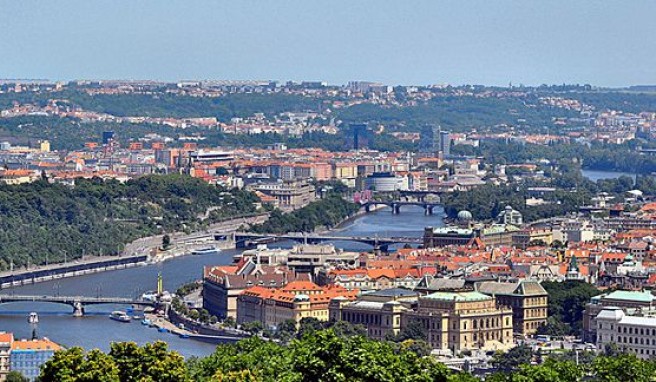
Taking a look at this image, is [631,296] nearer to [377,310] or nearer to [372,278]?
[377,310]

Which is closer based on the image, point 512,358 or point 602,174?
point 512,358

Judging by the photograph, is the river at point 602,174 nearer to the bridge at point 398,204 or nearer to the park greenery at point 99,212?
the bridge at point 398,204

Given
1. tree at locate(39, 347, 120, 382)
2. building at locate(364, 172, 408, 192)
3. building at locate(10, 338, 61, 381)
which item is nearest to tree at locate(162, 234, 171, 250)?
building at locate(10, 338, 61, 381)

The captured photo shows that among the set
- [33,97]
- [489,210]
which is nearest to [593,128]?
[33,97]

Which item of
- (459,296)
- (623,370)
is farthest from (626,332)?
(623,370)

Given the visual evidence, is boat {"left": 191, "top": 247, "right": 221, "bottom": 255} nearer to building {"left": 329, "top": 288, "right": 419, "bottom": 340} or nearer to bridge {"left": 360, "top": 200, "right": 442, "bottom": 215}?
bridge {"left": 360, "top": 200, "right": 442, "bottom": 215}

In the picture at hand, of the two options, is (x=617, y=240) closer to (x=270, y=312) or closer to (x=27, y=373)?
(x=270, y=312)

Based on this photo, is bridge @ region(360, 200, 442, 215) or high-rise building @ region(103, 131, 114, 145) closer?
bridge @ region(360, 200, 442, 215)
